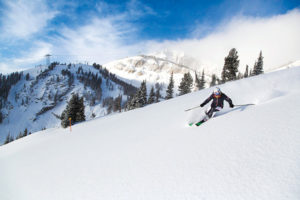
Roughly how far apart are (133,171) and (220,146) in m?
2.21

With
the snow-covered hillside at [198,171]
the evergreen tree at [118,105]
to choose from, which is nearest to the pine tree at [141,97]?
the snow-covered hillside at [198,171]

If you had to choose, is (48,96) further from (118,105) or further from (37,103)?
(118,105)

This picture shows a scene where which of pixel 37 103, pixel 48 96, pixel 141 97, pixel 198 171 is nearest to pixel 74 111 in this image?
pixel 141 97

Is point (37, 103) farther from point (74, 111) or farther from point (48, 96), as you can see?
point (74, 111)

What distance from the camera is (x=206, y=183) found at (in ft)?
7.18

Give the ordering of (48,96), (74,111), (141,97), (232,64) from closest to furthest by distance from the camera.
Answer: (74,111) < (141,97) < (232,64) < (48,96)

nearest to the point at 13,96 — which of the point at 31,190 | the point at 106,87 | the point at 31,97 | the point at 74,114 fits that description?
the point at 31,97

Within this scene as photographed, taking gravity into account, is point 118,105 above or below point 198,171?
above

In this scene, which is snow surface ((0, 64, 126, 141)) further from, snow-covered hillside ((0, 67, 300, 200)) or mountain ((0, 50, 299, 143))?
snow-covered hillside ((0, 67, 300, 200))

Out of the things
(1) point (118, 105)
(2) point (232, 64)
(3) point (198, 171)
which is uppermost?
(2) point (232, 64)

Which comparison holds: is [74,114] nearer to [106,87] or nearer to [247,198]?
[247,198]

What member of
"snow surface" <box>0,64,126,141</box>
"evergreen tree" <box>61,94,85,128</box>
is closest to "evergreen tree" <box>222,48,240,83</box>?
"evergreen tree" <box>61,94,85,128</box>

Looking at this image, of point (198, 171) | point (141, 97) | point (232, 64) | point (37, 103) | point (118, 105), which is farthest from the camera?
point (37, 103)

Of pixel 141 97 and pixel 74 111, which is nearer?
pixel 74 111
